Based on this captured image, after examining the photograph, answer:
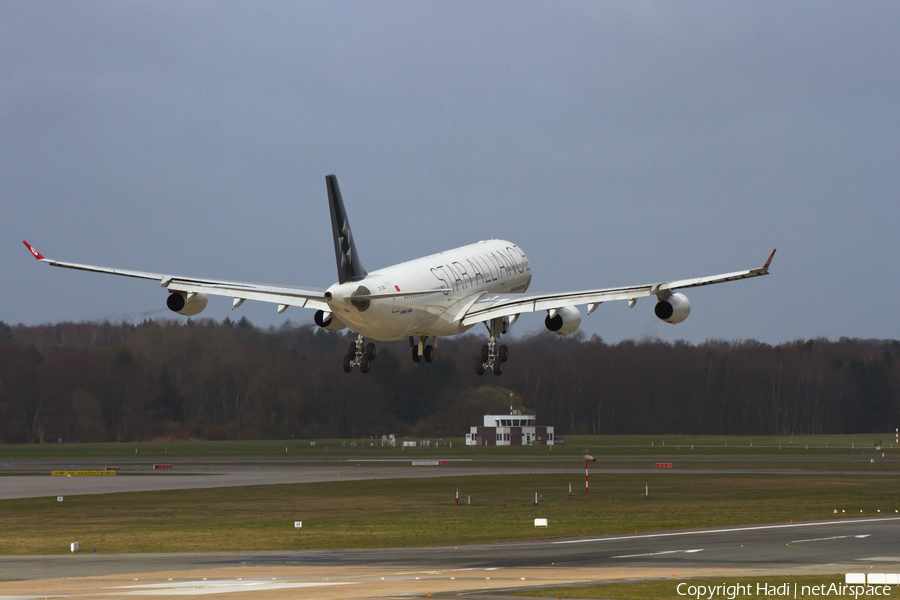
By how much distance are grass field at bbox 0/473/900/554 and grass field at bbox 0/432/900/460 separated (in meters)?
38.2

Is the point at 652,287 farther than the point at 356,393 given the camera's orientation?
No

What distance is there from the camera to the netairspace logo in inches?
1113

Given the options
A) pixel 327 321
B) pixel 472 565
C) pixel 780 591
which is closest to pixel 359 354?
pixel 327 321

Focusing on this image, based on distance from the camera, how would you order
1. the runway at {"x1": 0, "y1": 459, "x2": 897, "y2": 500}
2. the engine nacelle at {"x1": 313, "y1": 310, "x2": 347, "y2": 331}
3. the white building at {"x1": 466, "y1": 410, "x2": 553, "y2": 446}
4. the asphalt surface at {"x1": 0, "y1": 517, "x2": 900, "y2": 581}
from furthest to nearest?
the white building at {"x1": 466, "y1": 410, "x2": 553, "y2": 446}
the runway at {"x1": 0, "y1": 459, "x2": 897, "y2": 500}
the engine nacelle at {"x1": 313, "y1": 310, "x2": 347, "y2": 331}
the asphalt surface at {"x1": 0, "y1": 517, "x2": 900, "y2": 581}

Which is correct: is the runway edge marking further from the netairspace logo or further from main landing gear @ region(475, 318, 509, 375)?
the netairspace logo

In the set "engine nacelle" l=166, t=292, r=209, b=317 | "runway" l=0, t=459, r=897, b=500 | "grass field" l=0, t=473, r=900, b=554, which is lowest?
"grass field" l=0, t=473, r=900, b=554

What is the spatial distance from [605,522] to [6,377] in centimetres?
9369

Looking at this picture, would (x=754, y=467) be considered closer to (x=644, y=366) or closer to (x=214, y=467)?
(x=214, y=467)

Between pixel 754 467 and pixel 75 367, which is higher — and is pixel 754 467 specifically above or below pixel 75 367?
below

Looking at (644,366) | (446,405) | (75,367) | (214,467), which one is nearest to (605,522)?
(214,467)

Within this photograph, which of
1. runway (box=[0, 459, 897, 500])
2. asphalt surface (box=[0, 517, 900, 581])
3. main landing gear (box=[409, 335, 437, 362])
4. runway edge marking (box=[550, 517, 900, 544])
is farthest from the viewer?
runway (box=[0, 459, 897, 500])

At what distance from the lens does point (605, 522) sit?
51469 mm

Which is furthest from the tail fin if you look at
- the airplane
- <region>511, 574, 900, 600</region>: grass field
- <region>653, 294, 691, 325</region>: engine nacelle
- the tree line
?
the tree line

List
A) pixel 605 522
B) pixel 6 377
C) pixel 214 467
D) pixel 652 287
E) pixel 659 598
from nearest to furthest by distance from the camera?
pixel 659 598 → pixel 652 287 → pixel 605 522 → pixel 214 467 → pixel 6 377
